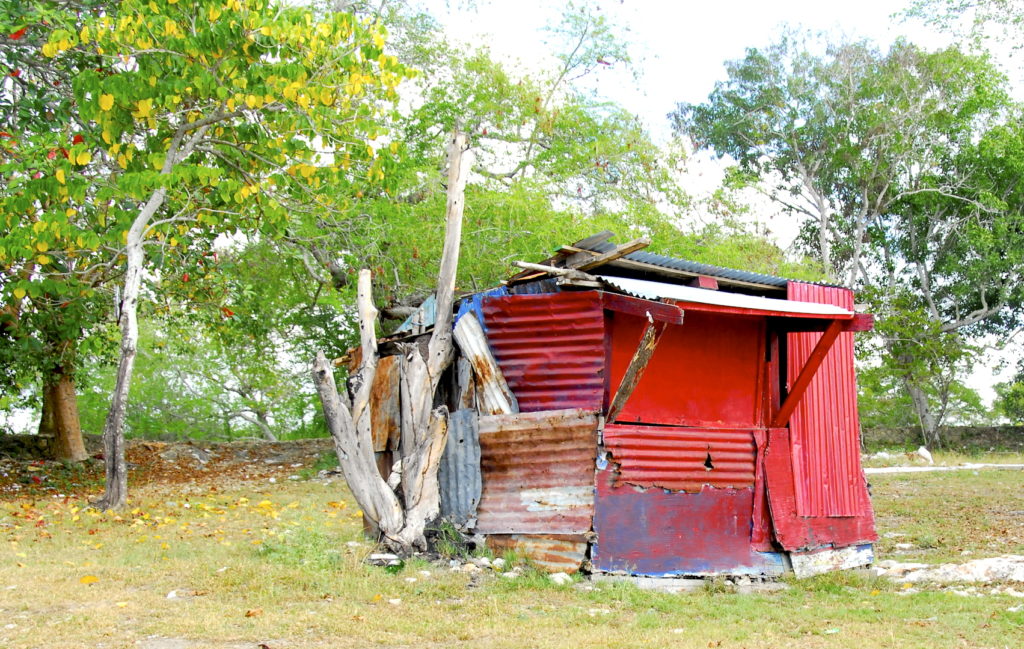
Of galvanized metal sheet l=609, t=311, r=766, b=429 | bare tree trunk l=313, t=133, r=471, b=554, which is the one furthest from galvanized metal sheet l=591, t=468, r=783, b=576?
bare tree trunk l=313, t=133, r=471, b=554

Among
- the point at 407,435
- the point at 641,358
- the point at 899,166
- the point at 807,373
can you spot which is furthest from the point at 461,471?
the point at 899,166

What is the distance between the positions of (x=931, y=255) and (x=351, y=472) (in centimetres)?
2609

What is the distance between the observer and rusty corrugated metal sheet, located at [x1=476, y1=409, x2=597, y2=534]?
7.39 m

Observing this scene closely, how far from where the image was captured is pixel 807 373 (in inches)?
320

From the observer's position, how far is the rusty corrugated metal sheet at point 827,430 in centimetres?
868

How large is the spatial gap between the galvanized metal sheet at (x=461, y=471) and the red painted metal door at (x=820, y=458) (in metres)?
2.64

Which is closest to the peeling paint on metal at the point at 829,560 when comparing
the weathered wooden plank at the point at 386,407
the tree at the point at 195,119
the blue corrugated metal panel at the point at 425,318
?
the weathered wooden plank at the point at 386,407

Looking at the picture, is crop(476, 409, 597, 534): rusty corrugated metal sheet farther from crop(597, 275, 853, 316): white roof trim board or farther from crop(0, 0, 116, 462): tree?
crop(0, 0, 116, 462): tree

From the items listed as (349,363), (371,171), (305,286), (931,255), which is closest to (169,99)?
(371,171)

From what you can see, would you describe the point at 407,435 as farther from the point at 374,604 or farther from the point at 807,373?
the point at 807,373

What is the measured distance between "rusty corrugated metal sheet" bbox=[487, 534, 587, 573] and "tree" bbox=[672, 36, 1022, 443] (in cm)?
1865

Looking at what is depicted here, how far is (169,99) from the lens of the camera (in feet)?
→ 35.3

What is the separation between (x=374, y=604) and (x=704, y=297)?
3.48m

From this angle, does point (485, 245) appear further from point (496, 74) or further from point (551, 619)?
point (551, 619)
